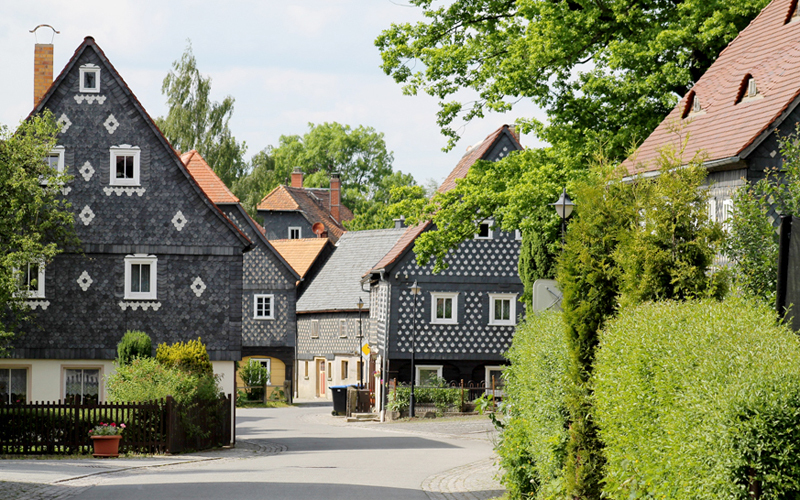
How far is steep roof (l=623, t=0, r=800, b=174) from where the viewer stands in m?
18.2

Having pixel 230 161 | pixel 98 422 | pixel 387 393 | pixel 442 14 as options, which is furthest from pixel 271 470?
pixel 230 161

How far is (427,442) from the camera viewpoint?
92.3ft

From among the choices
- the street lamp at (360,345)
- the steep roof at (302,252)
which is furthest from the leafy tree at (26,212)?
the steep roof at (302,252)

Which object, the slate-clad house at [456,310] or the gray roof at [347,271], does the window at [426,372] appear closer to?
the slate-clad house at [456,310]

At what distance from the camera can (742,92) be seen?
19828 mm

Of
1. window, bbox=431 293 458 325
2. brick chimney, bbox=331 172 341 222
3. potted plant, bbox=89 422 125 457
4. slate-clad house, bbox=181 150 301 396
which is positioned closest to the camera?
potted plant, bbox=89 422 125 457

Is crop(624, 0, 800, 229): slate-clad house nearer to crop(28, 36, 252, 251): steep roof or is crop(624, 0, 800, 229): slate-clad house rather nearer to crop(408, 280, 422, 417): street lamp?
crop(28, 36, 252, 251): steep roof

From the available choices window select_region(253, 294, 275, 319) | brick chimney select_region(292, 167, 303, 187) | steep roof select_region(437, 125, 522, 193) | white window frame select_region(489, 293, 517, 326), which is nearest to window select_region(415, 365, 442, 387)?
white window frame select_region(489, 293, 517, 326)

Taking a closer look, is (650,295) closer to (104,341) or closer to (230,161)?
(104,341)

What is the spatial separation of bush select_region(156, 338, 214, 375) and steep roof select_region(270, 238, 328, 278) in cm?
3372

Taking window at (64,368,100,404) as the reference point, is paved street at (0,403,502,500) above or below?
below

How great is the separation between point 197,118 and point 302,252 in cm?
1046

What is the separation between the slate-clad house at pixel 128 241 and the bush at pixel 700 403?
20.3 metres

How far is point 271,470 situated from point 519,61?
35.5 feet
